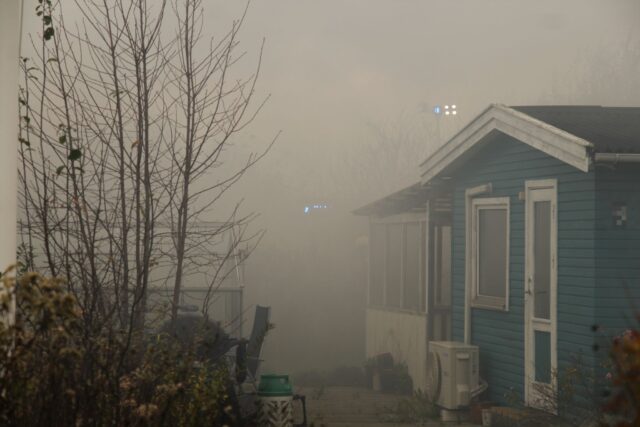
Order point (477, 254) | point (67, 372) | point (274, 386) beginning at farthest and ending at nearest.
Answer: point (477, 254) < point (274, 386) < point (67, 372)

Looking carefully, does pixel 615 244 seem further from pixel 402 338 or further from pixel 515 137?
pixel 402 338

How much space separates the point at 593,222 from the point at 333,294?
1643cm

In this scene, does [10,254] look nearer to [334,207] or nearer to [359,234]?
[359,234]

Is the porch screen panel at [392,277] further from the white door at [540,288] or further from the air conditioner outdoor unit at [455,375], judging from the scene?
the white door at [540,288]

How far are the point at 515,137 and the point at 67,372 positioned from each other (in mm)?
6926

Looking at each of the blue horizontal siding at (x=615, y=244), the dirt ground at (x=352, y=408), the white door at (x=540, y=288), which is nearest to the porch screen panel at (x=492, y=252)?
the white door at (x=540, y=288)

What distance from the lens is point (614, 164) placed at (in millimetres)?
9148

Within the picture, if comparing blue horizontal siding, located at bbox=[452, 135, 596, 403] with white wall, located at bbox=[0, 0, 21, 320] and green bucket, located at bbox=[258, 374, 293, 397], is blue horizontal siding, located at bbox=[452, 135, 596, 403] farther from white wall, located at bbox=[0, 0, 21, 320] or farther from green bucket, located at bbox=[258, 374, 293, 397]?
white wall, located at bbox=[0, 0, 21, 320]

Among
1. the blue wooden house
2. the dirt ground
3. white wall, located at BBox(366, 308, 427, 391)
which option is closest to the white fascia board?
the blue wooden house

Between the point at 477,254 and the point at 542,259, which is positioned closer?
the point at 542,259

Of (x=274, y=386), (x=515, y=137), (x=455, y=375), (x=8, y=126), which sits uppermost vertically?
(x=515, y=137)

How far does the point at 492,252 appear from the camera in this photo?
11.7 metres

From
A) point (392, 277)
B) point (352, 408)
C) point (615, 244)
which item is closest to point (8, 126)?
point (615, 244)

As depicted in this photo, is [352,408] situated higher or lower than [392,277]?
lower
